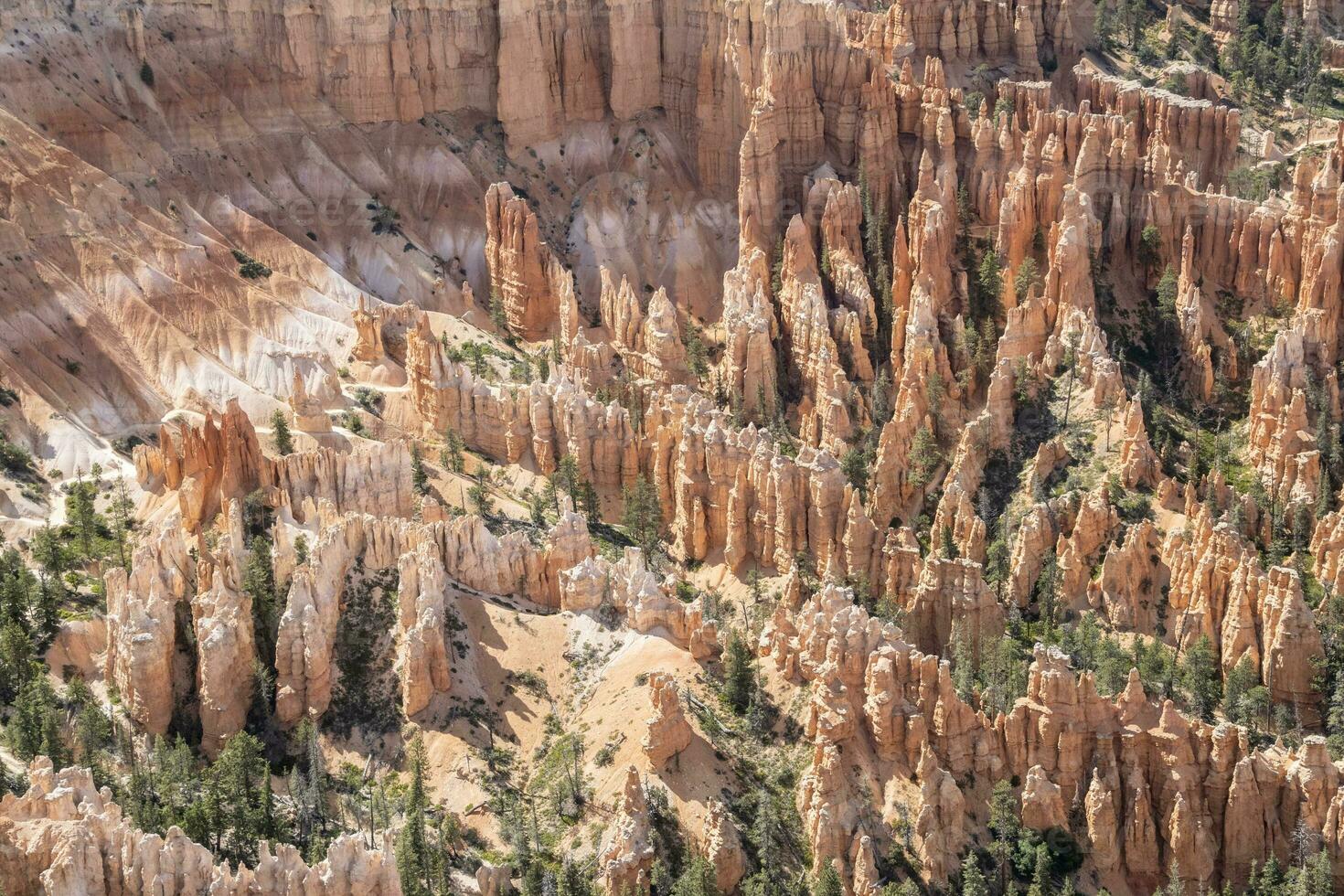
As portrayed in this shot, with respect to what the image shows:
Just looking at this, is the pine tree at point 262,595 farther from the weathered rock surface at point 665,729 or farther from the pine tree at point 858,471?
the pine tree at point 858,471

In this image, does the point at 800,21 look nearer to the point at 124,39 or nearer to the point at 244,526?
the point at 124,39

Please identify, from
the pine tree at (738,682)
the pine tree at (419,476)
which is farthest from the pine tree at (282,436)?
the pine tree at (738,682)

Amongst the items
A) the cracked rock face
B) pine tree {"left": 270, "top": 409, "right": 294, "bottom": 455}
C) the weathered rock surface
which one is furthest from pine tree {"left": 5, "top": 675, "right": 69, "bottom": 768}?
the weathered rock surface

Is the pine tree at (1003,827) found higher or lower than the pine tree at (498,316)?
lower

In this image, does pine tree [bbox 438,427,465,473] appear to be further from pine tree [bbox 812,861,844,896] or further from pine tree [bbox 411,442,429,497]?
pine tree [bbox 812,861,844,896]

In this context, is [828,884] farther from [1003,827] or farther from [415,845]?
[415,845]

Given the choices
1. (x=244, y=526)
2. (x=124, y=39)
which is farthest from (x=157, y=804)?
(x=124, y=39)

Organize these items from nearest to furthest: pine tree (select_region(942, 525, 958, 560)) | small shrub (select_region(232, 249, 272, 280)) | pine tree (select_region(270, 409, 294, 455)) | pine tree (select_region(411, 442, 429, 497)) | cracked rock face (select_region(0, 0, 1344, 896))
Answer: cracked rock face (select_region(0, 0, 1344, 896)) < pine tree (select_region(942, 525, 958, 560)) < pine tree (select_region(411, 442, 429, 497)) < pine tree (select_region(270, 409, 294, 455)) < small shrub (select_region(232, 249, 272, 280))

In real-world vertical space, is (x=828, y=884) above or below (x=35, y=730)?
below

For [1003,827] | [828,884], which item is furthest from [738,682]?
[1003,827]
